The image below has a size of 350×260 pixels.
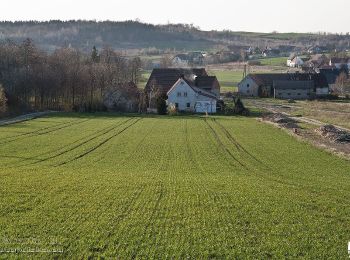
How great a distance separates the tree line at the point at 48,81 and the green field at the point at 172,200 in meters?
36.8

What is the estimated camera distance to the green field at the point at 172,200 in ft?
41.5

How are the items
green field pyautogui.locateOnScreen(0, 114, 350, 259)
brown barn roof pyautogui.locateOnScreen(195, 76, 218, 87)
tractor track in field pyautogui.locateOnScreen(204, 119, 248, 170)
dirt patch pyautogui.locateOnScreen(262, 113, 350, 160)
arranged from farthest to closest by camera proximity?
brown barn roof pyautogui.locateOnScreen(195, 76, 218, 87), dirt patch pyautogui.locateOnScreen(262, 113, 350, 160), tractor track in field pyautogui.locateOnScreen(204, 119, 248, 170), green field pyautogui.locateOnScreen(0, 114, 350, 259)

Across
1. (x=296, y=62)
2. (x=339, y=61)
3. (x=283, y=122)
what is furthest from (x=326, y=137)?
(x=296, y=62)

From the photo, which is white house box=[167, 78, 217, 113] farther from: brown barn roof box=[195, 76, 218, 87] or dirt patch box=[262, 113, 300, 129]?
dirt patch box=[262, 113, 300, 129]

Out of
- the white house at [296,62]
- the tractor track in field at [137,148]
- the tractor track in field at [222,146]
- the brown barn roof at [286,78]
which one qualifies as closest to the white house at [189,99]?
the tractor track in field at [222,146]

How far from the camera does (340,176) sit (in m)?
24.8

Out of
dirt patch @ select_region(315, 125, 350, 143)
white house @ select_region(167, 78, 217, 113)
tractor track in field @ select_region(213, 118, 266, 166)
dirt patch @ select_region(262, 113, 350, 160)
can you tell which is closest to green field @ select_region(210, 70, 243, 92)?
white house @ select_region(167, 78, 217, 113)

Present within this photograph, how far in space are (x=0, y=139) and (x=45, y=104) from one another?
125 ft

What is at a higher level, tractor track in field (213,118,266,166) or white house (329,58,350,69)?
white house (329,58,350,69)

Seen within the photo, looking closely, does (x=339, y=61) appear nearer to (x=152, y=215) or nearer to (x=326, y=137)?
(x=326, y=137)

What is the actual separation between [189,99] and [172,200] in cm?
5669

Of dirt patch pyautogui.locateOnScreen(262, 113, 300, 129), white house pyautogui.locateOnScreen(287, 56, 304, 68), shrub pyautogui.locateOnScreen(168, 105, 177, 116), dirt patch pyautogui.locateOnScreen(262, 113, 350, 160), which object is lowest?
dirt patch pyautogui.locateOnScreen(262, 113, 350, 160)

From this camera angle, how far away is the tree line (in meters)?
71.3

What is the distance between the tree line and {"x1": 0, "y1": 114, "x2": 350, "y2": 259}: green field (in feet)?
121
